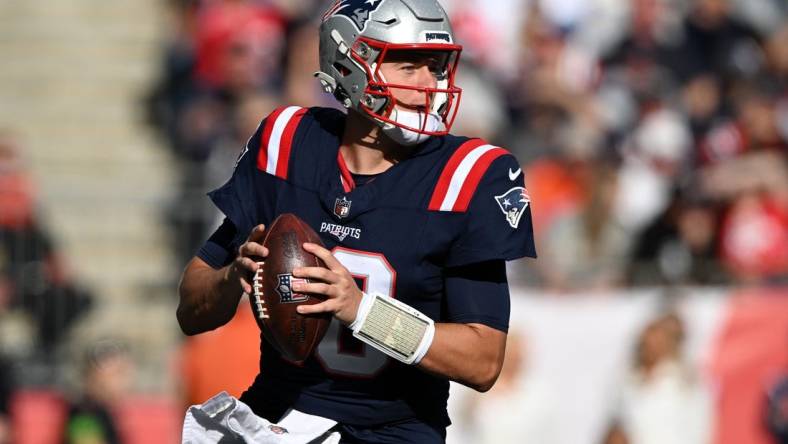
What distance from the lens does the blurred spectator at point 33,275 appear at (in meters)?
8.56

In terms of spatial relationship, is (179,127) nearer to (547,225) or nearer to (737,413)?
(547,225)

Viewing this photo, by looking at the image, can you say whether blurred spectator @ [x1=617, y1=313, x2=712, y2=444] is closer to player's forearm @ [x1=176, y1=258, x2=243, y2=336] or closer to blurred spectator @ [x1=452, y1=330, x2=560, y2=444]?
blurred spectator @ [x1=452, y1=330, x2=560, y2=444]

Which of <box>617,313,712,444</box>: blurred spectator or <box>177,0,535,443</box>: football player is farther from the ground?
<box>177,0,535,443</box>: football player

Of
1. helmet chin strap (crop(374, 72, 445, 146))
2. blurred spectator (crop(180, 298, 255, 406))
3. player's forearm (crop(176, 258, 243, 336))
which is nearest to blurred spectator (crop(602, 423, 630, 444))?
blurred spectator (crop(180, 298, 255, 406))

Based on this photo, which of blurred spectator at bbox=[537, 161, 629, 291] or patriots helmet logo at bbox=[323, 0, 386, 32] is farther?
blurred spectator at bbox=[537, 161, 629, 291]

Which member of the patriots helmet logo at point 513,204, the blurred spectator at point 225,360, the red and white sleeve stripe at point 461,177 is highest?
the red and white sleeve stripe at point 461,177

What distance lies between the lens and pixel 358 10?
3.92 meters

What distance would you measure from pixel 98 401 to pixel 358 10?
4.39 meters

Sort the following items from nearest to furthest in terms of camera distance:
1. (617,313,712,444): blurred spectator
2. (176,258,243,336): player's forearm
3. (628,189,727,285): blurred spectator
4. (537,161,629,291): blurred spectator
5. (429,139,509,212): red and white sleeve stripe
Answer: (429,139,509,212): red and white sleeve stripe → (176,258,243,336): player's forearm → (617,313,712,444): blurred spectator → (628,189,727,285): blurred spectator → (537,161,629,291): blurred spectator

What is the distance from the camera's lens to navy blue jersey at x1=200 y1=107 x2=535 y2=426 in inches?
147

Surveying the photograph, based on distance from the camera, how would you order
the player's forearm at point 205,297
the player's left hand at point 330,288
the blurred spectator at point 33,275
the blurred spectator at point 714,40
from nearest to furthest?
the player's left hand at point 330,288, the player's forearm at point 205,297, the blurred spectator at point 33,275, the blurred spectator at point 714,40

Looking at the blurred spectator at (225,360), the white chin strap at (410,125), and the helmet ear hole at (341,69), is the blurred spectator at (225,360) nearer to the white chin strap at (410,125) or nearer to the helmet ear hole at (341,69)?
the helmet ear hole at (341,69)

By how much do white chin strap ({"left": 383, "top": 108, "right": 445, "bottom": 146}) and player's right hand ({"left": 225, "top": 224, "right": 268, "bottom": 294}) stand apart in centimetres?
47

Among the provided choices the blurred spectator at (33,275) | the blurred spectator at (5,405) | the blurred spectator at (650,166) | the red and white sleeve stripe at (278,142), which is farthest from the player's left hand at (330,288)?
the blurred spectator at (33,275)
